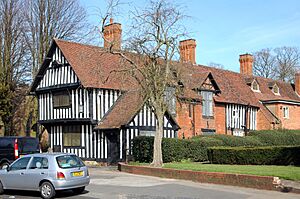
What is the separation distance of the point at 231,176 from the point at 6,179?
28.6 feet

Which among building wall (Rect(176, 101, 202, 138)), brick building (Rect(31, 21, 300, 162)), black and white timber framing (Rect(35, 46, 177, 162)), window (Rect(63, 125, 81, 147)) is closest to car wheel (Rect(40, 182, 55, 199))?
brick building (Rect(31, 21, 300, 162))

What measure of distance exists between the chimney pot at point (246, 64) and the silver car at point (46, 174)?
39356mm

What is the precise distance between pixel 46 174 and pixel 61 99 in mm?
17184

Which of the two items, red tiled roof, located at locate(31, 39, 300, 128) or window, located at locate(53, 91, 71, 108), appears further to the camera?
window, located at locate(53, 91, 71, 108)

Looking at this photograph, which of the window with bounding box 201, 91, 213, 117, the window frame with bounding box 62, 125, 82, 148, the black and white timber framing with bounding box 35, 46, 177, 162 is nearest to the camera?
the black and white timber framing with bounding box 35, 46, 177, 162

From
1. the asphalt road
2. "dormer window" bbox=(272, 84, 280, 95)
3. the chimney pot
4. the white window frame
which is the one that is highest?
the chimney pot

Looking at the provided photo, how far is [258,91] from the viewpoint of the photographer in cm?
4644

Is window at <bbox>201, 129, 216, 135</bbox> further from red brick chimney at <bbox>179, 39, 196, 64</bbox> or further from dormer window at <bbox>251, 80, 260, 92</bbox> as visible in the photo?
dormer window at <bbox>251, 80, 260, 92</bbox>

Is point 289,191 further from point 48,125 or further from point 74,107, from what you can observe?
point 48,125

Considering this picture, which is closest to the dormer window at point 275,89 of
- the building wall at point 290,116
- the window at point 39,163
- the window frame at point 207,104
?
the building wall at point 290,116

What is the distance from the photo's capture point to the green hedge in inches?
906

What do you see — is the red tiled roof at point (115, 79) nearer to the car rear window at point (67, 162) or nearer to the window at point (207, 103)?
the window at point (207, 103)

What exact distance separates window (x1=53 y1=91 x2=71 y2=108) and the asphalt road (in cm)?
1235

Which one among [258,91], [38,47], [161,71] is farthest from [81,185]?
[258,91]
